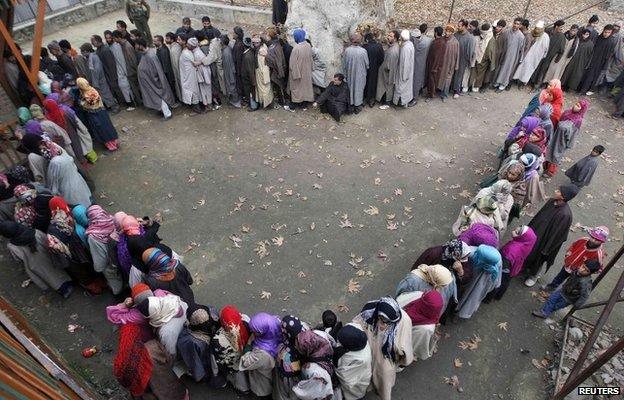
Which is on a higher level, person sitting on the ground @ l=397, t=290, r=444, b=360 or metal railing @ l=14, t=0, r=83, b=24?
metal railing @ l=14, t=0, r=83, b=24

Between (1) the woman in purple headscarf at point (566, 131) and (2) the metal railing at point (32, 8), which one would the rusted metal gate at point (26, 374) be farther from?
(2) the metal railing at point (32, 8)

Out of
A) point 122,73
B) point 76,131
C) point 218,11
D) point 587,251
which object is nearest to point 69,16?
point 218,11

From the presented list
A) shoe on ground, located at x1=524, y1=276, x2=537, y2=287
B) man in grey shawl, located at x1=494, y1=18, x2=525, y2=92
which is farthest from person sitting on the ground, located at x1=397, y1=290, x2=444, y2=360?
man in grey shawl, located at x1=494, y1=18, x2=525, y2=92

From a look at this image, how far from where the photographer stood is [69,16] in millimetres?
15766

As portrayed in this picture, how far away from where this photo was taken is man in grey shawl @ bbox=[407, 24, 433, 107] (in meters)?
10.7

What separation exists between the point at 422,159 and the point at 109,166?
759 centimetres

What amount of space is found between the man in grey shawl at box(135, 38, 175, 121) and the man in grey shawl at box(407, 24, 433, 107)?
685cm

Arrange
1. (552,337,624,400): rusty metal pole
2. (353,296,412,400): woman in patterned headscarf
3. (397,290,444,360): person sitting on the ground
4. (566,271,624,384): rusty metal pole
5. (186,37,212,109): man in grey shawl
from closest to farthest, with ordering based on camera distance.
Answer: (552,337,624,400): rusty metal pole → (566,271,624,384): rusty metal pole → (353,296,412,400): woman in patterned headscarf → (397,290,444,360): person sitting on the ground → (186,37,212,109): man in grey shawl

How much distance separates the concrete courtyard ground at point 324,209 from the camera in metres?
6.07

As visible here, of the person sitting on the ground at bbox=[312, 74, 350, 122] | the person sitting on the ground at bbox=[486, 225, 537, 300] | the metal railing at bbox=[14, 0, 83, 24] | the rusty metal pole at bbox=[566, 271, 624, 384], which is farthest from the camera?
the metal railing at bbox=[14, 0, 83, 24]

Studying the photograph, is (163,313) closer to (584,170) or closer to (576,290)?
(576,290)

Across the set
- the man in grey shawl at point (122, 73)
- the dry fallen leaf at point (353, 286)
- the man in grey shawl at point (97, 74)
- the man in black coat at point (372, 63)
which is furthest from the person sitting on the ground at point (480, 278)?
the man in grey shawl at point (97, 74)

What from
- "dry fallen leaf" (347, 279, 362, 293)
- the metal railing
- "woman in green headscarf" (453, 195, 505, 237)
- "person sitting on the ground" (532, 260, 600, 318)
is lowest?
"dry fallen leaf" (347, 279, 362, 293)

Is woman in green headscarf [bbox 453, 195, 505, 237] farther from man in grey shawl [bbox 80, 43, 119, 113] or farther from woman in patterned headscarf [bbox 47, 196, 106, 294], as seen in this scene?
man in grey shawl [bbox 80, 43, 119, 113]
